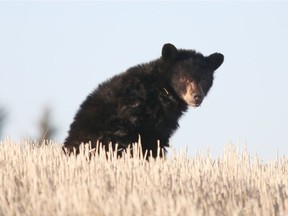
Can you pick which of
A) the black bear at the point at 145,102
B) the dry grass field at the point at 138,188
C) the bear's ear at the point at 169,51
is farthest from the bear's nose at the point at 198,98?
the dry grass field at the point at 138,188

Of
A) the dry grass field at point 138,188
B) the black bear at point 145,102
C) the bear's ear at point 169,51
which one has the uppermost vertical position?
the bear's ear at point 169,51

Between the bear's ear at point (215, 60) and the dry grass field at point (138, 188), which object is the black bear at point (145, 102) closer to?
the bear's ear at point (215, 60)

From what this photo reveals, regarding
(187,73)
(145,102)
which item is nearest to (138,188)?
(145,102)

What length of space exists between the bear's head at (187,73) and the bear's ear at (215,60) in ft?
0.49

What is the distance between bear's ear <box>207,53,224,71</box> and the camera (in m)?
10.8

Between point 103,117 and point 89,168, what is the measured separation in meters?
2.29

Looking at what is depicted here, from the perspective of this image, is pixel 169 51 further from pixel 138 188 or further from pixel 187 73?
pixel 138 188

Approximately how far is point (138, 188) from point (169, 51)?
4578 millimetres

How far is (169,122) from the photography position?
1000 centimetres

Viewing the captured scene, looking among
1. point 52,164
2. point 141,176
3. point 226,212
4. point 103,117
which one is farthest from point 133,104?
point 226,212

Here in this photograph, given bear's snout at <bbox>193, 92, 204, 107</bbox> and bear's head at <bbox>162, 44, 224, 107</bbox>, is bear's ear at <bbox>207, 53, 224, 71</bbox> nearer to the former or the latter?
bear's head at <bbox>162, 44, 224, 107</bbox>

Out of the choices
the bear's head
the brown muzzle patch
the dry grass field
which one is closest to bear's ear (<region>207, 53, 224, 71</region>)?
the bear's head

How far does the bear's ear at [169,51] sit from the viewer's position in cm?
1033

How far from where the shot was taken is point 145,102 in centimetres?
976
